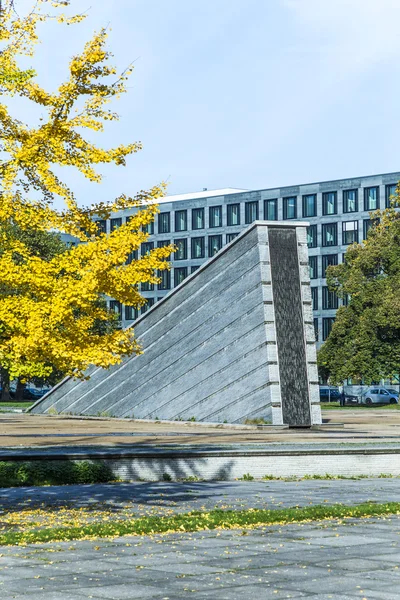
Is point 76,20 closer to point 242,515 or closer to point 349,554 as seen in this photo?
point 242,515

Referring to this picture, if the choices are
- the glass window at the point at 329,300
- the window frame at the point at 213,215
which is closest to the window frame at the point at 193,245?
Answer: the window frame at the point at 213,215

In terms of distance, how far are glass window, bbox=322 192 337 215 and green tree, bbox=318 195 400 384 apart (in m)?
41.0

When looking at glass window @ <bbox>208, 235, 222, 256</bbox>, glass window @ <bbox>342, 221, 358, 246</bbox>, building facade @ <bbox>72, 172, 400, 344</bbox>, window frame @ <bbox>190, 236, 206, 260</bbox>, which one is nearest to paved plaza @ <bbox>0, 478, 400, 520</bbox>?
building facade @ <bbox>72, 172, 400, 344</bbox>

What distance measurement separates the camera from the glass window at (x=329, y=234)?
382ft

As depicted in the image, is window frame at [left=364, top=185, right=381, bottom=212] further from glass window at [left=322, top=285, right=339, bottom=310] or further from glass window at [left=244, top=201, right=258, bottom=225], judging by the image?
glass window at [left=244, top=201, right=258, bottom=225]

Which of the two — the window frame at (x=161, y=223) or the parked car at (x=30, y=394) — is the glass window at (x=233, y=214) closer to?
the window frame at (x=161, y=223)

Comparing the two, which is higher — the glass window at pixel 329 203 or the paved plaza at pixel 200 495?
the glass window at pixel 329 203

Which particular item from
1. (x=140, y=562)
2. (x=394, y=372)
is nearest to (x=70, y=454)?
(x=140, y=562)

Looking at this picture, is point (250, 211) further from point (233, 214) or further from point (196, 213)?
point (196, 213)

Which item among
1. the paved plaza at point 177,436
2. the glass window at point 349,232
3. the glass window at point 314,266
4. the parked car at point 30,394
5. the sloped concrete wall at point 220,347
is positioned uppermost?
the glass window at point 349,232

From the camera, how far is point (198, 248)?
412 ft

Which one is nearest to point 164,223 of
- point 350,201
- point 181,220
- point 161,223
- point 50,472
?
point 161,223

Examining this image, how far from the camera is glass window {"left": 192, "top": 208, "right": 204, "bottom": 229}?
12475 cm

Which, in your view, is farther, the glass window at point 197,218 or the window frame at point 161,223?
the window frame at point 161,223
